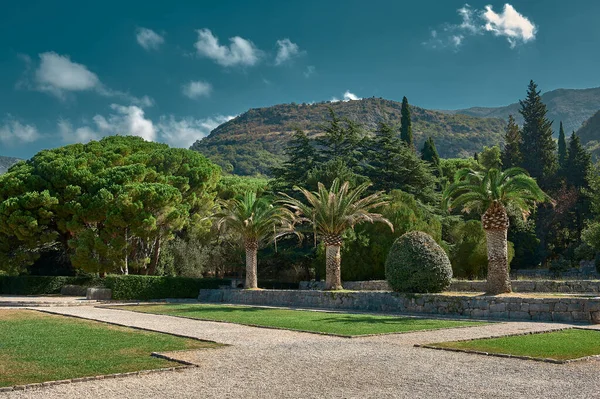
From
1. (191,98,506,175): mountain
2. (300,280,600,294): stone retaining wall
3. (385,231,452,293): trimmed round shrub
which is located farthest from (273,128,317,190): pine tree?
Answer: (191,98,506,175): mountain

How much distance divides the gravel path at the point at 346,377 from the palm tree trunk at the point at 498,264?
9.66 m

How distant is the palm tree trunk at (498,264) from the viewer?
64.7 ft

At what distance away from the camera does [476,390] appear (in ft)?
23.0

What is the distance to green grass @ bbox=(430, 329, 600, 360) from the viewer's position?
32.0ft

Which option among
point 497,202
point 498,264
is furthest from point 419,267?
point 497,202

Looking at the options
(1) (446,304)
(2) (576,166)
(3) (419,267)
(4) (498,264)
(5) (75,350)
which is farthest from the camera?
(2) (576,166)

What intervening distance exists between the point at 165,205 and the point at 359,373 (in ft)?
88.4

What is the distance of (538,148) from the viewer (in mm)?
55562

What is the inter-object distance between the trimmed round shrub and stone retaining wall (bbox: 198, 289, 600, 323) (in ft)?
1.98

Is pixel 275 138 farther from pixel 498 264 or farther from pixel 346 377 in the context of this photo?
pixel 346 377

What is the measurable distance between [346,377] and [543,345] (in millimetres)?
4995

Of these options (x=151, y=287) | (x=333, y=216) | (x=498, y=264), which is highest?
(x=333, y=216)

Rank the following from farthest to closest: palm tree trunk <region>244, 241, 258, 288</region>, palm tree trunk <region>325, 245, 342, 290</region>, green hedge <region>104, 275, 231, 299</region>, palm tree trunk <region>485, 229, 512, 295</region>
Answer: green hedge <region>104, 275, 231, 299</region> < palm tree trunk <region>244, 241, 258, 288</region> < palm tree trunk <region>325, 245, 342, 290</region> < palm tree trunk <region>485, 229, 512, 295</region>

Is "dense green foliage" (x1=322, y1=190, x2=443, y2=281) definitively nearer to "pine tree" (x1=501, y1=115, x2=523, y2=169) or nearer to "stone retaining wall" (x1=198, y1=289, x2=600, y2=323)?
"stone retaining wall" (x1=198, y1=289, x2=600, y2=323)
